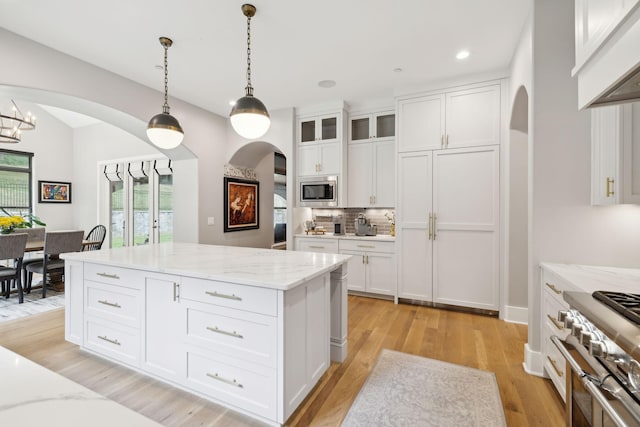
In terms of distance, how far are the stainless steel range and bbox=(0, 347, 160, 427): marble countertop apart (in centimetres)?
123

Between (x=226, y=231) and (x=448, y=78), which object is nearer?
(x=448, y=78)

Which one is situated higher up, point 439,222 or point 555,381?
point 439,222

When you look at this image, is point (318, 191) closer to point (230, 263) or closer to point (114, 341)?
point (230, 263)

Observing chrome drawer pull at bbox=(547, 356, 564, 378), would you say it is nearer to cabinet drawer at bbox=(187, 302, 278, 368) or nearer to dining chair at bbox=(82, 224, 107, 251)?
cabinet drawer at bbox=(187, 302, 278, 368)

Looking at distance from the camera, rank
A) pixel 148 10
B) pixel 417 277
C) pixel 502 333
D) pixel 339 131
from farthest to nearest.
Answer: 1. pixel 339 131
2. pixel 417 277
3. pixel 502 333
4. pixel 148 10

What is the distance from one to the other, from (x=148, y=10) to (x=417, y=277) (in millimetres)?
3924

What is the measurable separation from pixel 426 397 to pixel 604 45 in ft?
6.91

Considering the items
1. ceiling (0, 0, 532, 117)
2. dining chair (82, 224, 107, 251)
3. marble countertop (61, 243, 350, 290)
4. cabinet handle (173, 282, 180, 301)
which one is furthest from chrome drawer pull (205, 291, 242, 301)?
dining chair (82, 224, 107, 251)

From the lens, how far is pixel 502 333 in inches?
118

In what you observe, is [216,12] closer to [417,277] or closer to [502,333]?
[417,277]

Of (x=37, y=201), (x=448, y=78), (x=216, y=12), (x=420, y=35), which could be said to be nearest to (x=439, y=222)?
(x=448, y=78)

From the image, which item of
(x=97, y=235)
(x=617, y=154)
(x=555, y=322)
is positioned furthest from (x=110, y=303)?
(x=97, y=235)

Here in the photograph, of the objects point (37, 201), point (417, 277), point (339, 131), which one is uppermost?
point (339, 131)

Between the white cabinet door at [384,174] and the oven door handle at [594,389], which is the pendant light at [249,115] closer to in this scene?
the oven door handle at [594,389]
